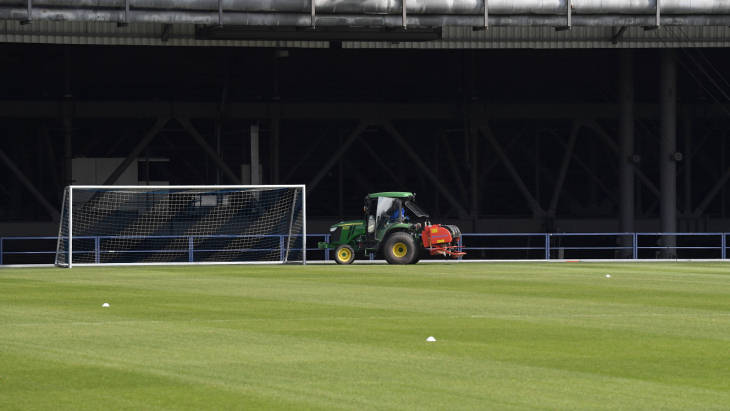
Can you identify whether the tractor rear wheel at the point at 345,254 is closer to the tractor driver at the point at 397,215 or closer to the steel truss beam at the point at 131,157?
the tractor driver at the point at 397,215

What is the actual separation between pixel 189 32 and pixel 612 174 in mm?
27212

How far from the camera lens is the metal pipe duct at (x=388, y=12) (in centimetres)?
3953

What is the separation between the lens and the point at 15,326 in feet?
58.2

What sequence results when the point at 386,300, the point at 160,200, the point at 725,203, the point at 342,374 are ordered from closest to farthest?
1. the point at 342,374
2. the point at 386,300
3. the point at 160,200
4. the point at 725,203

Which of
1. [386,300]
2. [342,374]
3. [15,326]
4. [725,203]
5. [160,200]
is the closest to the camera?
[342,374]

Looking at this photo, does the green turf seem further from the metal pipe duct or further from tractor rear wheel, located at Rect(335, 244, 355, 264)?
the metal pipe duct

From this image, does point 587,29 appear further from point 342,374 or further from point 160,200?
point 342,374

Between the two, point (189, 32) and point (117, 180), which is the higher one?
point (189, 32)

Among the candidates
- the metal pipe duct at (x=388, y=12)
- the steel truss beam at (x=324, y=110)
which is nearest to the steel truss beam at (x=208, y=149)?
the steel truss beam at (x=324, y=110)

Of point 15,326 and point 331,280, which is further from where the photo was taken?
point 331,280

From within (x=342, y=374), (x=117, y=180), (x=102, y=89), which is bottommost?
(x=342, y=374)

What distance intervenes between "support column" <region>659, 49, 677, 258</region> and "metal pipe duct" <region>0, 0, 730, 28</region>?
3822mm

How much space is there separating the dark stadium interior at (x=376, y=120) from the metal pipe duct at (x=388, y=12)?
7.45m

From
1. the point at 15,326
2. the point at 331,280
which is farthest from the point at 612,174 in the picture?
the point at 15,326
